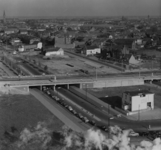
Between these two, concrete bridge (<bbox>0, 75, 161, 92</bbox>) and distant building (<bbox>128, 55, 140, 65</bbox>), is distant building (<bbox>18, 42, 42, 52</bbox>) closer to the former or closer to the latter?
distant building (<bbox>128, 55, 140, 65</bbox>)

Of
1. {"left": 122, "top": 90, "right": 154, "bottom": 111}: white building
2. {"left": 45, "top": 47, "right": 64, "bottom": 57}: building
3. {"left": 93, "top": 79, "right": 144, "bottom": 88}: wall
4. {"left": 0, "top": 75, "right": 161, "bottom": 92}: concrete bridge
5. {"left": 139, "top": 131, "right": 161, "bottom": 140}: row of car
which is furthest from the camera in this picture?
{"left": 45, "top": 47, "right": 64, "bottom": 57}: building

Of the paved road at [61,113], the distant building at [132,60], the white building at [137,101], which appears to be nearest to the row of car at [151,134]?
the paved road at [61,113]

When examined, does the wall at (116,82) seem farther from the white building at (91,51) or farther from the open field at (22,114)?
the white building at (91,51)

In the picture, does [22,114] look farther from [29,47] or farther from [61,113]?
[29,47]

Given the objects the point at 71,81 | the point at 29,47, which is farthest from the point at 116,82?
the point at 29,47

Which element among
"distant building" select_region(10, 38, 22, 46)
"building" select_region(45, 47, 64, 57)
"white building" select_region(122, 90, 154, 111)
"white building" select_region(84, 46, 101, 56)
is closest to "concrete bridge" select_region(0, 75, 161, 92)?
"white building" select_region(122, 90, 154, 111)

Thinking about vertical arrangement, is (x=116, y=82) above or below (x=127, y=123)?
above
